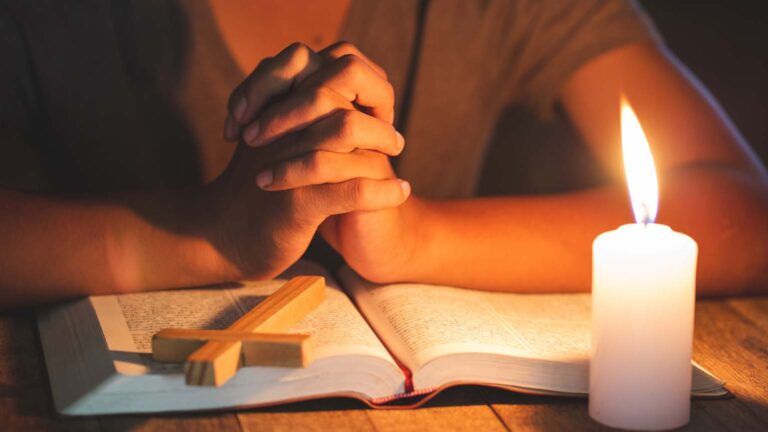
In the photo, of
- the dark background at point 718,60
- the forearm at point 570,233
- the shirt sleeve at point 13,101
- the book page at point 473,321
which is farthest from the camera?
the dark background at point 718,60

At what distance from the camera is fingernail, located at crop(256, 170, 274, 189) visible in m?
0.88

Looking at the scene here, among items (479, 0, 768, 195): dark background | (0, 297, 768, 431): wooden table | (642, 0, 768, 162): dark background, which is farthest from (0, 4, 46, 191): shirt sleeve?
(642, 0, 768, 162): dark background

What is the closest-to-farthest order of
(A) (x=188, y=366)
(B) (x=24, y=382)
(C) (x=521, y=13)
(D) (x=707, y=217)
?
1. (A) (x=188, y=366)
2. (B) (x=24, y=382)
3. (D) (x=707, y=217)
4. (C) (x=521, y=13)

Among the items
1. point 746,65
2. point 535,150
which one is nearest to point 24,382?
point 535,150

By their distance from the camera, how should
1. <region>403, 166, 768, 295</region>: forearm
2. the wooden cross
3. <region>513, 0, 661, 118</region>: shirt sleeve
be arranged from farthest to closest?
<region>513, 0, 661, 118</region>: shirt sleeve < <region>403, 166, 768, 295</region>: forearm < the wooden cross

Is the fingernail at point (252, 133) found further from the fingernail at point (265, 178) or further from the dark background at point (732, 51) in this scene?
the dark background at point (732, 51)

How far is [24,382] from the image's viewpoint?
0.79 metres

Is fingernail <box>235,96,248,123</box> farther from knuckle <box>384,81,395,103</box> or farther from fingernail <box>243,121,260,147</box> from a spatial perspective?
knuckle <box>384,81,395,103</box>

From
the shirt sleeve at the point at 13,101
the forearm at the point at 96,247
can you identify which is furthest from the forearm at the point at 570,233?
the shirt sleeve at the point at 13,101

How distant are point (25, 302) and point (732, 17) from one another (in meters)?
A: 1.43

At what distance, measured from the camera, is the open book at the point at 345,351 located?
0.73m

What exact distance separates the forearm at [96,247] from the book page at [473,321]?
0.18 m

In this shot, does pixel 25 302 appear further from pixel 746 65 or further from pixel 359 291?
pixel 746 65

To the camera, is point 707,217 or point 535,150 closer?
point 707,217
